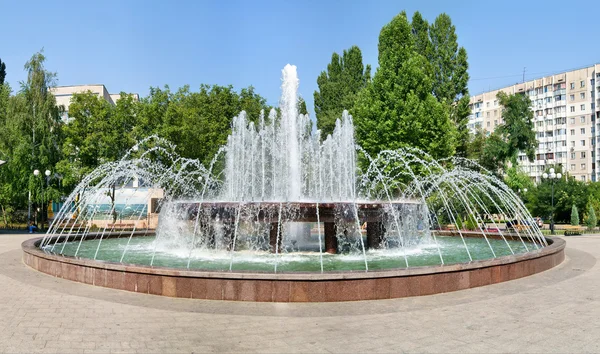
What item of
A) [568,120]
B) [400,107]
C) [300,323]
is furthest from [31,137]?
[568,120]

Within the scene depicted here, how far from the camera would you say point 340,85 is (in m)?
42.8

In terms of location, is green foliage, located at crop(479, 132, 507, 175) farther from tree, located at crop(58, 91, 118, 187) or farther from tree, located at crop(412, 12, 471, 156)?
tree, located at crop(58, 91, 118, 187)

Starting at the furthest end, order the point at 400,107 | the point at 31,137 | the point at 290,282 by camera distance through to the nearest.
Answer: the point at 31,137 → the point at 400,107 → the point at 290,282

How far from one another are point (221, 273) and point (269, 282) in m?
0.80

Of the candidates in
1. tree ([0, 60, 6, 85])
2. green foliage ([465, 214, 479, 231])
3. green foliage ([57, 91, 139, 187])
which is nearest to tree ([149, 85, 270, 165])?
green foliage ([57, 91, 139, 187])

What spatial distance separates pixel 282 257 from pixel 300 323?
569cm

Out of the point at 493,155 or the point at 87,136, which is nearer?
the point at 87,136

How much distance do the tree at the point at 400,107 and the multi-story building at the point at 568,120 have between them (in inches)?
1642

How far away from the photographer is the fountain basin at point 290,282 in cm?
732

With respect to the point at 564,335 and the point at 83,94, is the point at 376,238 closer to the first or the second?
the point at 564,335

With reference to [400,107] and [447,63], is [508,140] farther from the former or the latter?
[400,107]

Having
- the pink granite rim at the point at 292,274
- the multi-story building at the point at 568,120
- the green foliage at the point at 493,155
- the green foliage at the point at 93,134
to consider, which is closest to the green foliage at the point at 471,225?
the pink granite rim at the point at 292,274

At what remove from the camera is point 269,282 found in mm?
7305

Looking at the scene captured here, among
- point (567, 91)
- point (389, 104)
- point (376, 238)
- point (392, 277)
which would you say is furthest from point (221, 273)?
point (567, 91)
